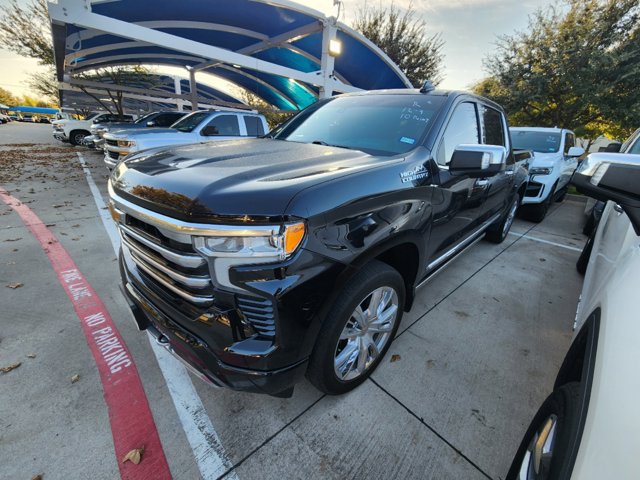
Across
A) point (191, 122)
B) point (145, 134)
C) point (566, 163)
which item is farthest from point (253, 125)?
point (566, 163)

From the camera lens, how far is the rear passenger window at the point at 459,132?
87.1 inches

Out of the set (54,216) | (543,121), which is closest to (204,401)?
(54,216)

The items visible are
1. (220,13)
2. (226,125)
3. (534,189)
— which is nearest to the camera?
(534,189)

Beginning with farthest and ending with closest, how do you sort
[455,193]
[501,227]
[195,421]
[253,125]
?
[253,125]
[501,227]
[455,193]
[195,421]

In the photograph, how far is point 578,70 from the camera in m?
10.8

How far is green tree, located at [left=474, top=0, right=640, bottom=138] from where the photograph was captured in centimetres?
1034

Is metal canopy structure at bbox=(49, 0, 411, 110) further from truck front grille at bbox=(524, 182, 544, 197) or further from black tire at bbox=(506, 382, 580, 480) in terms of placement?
black tire at bbox=(506, 382, 580, 480)

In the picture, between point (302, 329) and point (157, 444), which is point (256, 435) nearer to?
point (157, 444)

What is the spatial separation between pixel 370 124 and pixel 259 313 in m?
1.83

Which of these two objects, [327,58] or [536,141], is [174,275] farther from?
[327,58]

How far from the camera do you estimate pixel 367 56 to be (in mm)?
10516

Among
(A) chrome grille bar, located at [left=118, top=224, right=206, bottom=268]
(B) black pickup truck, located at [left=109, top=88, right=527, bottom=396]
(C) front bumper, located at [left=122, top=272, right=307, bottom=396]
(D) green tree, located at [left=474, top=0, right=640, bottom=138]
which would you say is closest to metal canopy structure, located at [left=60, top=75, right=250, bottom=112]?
(D) green tree, located at [left=474, top=0, right=640, bottom=138]

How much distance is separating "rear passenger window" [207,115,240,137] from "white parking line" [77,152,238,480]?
6661mm

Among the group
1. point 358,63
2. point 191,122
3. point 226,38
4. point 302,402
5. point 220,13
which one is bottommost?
point 302,402
